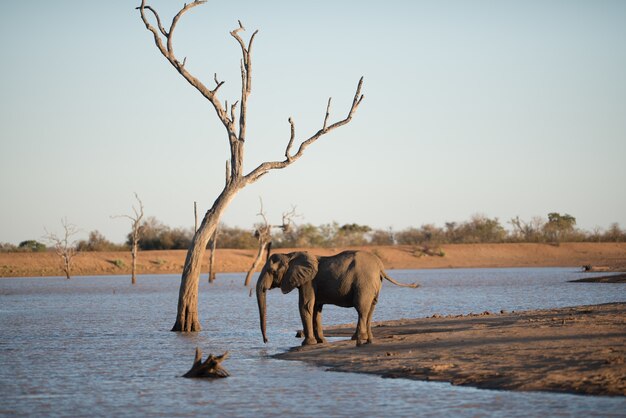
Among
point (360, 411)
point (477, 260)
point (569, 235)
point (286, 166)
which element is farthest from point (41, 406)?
point (569, 235)

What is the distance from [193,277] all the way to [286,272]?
5221mm

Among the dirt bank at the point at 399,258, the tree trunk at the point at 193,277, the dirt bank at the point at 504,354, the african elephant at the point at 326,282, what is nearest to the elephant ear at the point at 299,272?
the african elephant at the point at 326,282

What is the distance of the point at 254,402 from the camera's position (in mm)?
12570

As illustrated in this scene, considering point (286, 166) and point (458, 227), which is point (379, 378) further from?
point (458, 227)

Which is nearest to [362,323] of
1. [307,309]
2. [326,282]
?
[326,282]

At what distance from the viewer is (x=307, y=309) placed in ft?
60.1

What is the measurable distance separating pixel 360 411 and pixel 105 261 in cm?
7365

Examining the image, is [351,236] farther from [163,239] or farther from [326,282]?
[326,282]

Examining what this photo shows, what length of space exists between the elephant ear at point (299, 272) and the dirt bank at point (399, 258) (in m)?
62.7

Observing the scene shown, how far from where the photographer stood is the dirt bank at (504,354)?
41.3 feet

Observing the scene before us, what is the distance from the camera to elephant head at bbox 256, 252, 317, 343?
18.2 metres

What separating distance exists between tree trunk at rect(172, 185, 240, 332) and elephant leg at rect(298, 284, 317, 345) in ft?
17.7

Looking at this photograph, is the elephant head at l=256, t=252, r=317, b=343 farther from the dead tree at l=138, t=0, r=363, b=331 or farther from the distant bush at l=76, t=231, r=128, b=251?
the distant bush at l=76, t=231, r=128, b=251

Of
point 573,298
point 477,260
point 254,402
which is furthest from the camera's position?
point 477,260
